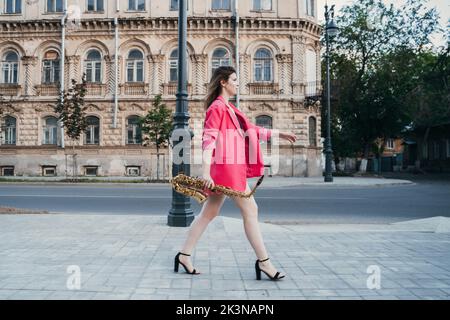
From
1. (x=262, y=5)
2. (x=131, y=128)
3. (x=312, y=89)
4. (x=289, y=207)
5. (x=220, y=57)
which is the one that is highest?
(x=262, y=5)

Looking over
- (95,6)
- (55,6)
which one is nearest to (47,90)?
(55,6)

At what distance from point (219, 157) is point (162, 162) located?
895 inches

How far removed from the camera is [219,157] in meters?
3.92

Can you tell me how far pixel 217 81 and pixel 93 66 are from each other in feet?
84.2

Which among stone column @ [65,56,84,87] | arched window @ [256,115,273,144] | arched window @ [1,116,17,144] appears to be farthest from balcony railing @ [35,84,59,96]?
Result: arched window @ [256,115,273,144]

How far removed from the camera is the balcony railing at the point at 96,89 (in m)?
27.2

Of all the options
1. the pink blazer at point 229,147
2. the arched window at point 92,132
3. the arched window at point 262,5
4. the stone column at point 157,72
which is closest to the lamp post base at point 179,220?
the pink blazer at point 229,147

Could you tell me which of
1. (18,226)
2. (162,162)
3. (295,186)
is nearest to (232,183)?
(18,226)

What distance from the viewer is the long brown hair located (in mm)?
4180

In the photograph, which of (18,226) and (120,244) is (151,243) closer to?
(120,244)

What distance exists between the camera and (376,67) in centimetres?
3103

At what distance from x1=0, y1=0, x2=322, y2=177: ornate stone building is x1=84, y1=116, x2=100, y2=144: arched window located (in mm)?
68

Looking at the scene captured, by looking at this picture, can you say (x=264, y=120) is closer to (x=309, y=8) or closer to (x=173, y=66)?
(x=173, y=66)

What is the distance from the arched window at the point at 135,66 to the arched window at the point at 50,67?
16.3 ft
